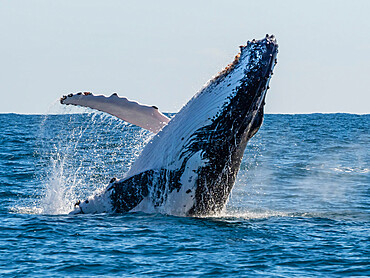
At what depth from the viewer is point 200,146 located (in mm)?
10289

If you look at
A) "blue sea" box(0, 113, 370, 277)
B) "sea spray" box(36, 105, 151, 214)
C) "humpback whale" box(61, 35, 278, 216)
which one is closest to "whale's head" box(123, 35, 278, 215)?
"humpback whale" box(61, 35, 278, 216)

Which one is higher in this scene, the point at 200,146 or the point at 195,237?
the point at 200,146

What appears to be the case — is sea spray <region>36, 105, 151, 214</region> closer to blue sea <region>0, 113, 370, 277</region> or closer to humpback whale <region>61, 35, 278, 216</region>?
blue sea <region>0, 113, 370, 277</region>

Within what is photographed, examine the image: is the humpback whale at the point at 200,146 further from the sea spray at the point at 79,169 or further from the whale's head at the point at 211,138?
the sea spray at the point at 79,169

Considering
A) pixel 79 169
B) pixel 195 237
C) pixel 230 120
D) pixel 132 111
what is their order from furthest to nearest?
pixel 79 169 → pixel 132 111 → pixel 230 120 → pixel 195 237

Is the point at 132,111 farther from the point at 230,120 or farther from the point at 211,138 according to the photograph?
the point at 230,120

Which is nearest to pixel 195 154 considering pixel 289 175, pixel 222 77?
pixel 222 77

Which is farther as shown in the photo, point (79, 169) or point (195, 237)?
point (79, 169)

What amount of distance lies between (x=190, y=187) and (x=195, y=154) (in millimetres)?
547

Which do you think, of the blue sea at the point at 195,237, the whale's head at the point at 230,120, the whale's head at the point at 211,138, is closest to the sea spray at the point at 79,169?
the blue sea at the point at 195,237

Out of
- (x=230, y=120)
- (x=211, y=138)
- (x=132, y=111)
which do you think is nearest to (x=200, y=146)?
(x=211, y=138)

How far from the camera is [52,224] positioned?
34.1ft

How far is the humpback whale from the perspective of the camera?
32.3ft

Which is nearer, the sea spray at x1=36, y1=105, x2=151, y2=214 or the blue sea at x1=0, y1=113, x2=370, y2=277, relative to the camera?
the blue sea at x1=0, y1=113, x2=370, y2=277
